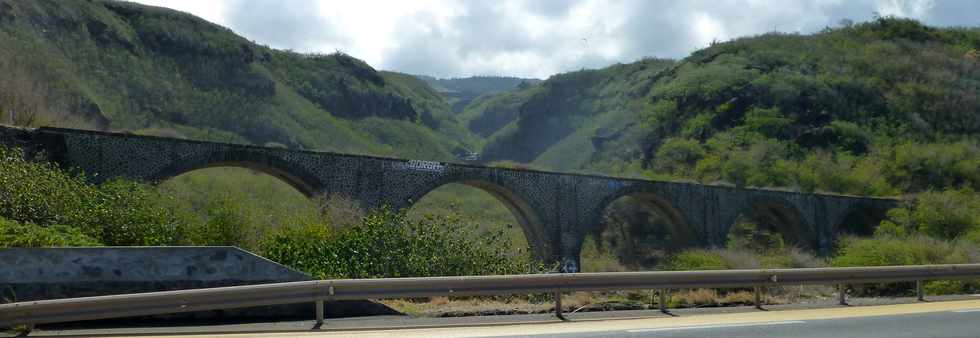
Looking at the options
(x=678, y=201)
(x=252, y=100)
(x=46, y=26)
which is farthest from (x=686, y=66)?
(x=46, y=26)

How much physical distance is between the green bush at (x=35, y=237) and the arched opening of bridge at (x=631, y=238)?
3149 cm

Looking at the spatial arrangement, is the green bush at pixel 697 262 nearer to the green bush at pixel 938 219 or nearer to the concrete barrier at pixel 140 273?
the green bush at pixel 938 219

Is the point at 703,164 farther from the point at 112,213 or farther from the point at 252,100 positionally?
the point at 112,213

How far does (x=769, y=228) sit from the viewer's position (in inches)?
1848

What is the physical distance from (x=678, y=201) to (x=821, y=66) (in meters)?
48.3

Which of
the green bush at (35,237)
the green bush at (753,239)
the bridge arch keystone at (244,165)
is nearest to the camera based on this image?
the green bush at (35,237)

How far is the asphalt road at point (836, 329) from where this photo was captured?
27.8 feet

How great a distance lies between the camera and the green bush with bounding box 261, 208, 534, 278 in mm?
13648

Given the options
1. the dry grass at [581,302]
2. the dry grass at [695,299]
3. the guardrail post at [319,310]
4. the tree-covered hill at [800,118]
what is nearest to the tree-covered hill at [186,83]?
the tree-covered hill at [800,118]

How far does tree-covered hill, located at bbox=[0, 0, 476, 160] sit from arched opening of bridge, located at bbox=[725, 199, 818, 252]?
3217 centimetres

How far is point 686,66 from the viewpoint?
90.2 metres

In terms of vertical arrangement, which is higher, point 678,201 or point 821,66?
point 821,66

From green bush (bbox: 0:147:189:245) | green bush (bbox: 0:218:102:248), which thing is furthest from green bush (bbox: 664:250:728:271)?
green bush (bbox: 0:218:102:248)

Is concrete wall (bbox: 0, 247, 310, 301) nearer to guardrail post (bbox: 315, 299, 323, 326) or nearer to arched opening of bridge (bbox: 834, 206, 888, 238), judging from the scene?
guardrail post (bbox: 315, 299, 323, 326)
